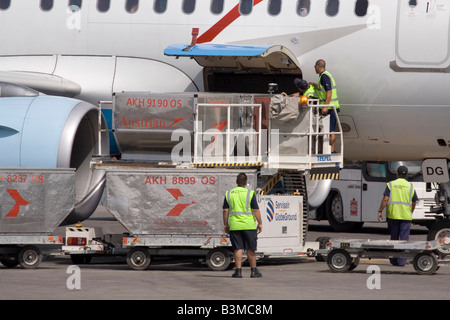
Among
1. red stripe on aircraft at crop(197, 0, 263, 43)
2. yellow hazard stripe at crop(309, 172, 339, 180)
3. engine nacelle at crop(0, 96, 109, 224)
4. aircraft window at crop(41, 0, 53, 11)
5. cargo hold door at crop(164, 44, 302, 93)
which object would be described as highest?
aircraft window at crop(41, 0, 53, 11)

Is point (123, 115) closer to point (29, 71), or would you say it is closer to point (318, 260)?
point (29, 71)

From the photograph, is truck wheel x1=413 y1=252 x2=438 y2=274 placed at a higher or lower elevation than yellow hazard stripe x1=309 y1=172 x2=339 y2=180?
lower

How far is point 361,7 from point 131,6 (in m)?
4.19

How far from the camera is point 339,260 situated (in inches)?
569

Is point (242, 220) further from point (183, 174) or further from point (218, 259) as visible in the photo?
point (183, 174)

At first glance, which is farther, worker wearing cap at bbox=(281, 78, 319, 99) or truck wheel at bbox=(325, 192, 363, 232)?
truck wheel at bbox=(325, 192, 363, 232)

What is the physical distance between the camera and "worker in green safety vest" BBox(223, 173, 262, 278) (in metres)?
13.5

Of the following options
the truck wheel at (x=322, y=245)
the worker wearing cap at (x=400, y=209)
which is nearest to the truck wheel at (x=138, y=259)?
the truck wheel at (x=322, y=245)

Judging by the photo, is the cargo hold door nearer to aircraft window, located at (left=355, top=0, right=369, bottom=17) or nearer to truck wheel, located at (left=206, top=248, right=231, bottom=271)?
aircraft window, located at (left=355, top=0, right=369, bottom=17)

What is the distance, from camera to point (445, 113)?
15.8m

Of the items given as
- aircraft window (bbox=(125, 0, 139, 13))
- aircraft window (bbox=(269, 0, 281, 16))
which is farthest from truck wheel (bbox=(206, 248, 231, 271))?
aircraft window (bbox=(125, 0, 139, 13))

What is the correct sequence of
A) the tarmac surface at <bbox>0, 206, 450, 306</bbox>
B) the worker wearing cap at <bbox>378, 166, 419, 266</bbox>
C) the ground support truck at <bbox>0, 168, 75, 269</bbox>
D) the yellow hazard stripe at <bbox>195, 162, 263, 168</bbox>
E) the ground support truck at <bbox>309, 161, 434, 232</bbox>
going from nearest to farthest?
the tarmac surface at <bbox>0, 206, 450, 306</bbox>, the ground support truck at <bbox>0, 168, 75, 269</bbox>, the yellow hazard stripe at <bbox>195, 162, 263, 168</bbox>, the worker wearing cap at <bbox>378, 166, 419, 266</bbox>, the ground support truck at <bbox>309, 161, 434, 232</bbox>

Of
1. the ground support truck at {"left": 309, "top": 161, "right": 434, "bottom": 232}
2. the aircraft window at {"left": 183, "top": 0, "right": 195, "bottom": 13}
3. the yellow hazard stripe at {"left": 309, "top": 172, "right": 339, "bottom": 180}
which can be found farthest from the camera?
the ground support truck at {"left": 309, "top": 161, "right": 434, "bottom": 232}

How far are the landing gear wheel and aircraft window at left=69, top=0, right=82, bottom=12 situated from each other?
6602 mm
